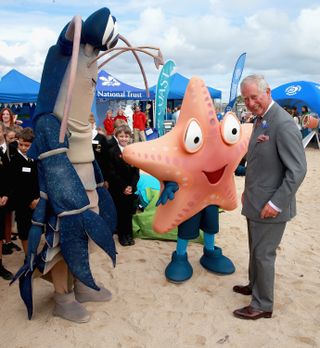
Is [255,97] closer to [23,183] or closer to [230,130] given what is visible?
[230,130]

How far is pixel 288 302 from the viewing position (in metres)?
2.67

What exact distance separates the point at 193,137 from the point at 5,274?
6.27 ft

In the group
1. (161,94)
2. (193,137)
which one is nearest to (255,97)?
(193,137)

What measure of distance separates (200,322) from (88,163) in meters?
1.27

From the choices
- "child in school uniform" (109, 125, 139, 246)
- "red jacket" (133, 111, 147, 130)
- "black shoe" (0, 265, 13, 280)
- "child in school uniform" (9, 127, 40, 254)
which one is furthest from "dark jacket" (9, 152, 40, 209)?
"red jacket" (133, 111, 147, 130)

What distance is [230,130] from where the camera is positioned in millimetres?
2746

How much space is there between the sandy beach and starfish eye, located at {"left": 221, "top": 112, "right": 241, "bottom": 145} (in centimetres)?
115

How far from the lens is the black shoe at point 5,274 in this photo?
10.0 feet

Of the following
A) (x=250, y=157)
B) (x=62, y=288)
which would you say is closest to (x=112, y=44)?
(x=250, y=157)

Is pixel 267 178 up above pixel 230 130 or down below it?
below

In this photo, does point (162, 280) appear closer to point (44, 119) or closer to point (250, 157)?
point (250, 157)

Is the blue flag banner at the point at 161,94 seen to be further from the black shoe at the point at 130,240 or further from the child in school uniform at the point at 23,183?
the child in school uniform at the point at 23,183

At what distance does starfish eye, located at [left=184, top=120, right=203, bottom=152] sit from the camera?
8.51ft

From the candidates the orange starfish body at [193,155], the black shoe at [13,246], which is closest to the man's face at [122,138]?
the orange starfish body at [193,155]
